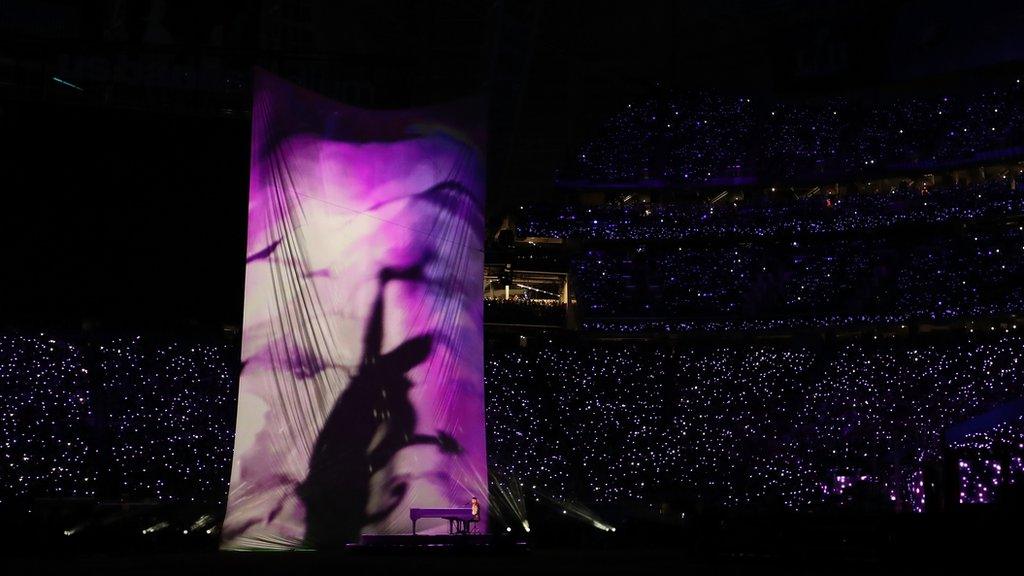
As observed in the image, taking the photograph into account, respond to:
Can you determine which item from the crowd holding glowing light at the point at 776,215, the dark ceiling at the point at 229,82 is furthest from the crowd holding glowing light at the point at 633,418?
the crowd holding glowing light at the point at 776,215

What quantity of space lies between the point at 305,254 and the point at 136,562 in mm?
4690

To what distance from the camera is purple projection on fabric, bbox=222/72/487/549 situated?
48.8ft

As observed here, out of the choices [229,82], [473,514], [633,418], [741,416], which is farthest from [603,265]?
[473,514]

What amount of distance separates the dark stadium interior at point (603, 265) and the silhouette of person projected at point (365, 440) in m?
0.11

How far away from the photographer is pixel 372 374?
15.2 metres

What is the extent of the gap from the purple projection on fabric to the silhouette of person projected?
19mm

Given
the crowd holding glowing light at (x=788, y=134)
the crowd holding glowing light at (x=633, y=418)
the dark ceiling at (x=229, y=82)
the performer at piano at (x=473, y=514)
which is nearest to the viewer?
the performer at piano at (x=473, y=514)

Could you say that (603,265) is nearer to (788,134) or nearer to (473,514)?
(788,134)

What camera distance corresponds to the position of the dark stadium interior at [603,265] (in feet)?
56.3

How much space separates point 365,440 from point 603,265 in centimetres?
1657

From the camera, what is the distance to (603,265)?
101 ft

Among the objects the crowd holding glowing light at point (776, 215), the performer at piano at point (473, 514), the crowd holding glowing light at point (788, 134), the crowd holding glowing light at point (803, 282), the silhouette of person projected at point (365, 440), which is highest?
the crowd holding glowing light at point (788, 134)

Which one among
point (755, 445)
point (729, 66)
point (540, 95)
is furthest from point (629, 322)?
point (540, 95)

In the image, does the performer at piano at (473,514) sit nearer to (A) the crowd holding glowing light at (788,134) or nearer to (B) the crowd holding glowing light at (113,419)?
(B) the crowd holding glowing light at (113,419)
